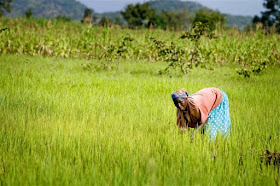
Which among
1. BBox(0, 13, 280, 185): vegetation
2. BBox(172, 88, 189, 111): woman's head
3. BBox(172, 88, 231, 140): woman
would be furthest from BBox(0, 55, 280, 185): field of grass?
BBox(172, 88, 189, 111): woman's head

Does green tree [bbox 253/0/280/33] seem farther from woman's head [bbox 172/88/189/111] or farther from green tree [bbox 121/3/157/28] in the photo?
woman's head [bbox 172/88/189/111]

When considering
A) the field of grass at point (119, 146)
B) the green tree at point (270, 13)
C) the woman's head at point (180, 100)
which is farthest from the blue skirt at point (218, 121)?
the green tree at point (270, 13)

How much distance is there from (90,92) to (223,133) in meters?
2.95

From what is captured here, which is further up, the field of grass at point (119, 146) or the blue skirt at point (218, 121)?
the blue skirt at point (218, 121)

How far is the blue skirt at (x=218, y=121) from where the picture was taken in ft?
10.3

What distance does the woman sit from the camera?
8.77 ft

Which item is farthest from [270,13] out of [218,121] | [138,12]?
[218,121]

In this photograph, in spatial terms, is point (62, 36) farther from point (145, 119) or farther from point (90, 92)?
point (145, 119)

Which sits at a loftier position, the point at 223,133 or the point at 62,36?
the point at 62,36

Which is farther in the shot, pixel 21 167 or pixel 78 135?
pixel 78 135

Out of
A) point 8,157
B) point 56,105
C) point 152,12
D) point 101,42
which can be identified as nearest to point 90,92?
point 56,105

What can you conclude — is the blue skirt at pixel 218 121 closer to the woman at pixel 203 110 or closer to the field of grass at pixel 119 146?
the woman at pixel 203 110

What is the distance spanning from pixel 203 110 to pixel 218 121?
0.50m

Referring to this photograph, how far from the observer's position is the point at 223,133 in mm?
3244
